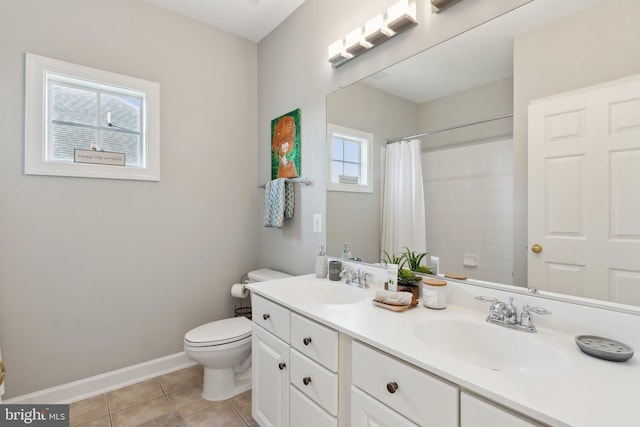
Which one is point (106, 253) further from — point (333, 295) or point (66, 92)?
point (333, 295)

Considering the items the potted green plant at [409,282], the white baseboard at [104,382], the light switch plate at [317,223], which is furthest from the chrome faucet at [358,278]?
the white baseboard at [104,382]

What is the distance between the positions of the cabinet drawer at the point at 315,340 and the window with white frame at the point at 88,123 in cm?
162

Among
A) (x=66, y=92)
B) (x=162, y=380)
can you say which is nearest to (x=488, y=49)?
(x=66, y=92)

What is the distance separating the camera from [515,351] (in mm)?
955

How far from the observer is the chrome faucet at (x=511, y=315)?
39.6 inches

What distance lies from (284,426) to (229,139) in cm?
210

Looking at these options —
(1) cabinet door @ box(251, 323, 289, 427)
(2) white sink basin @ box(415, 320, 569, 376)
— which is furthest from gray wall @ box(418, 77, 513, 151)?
(1) cabinet door @ box(251, 323, 289, 427)

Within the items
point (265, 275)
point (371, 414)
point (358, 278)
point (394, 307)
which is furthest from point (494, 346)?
point (265, 275)

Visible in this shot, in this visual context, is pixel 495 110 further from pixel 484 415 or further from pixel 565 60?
pixel 484 415

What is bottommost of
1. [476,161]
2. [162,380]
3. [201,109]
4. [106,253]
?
[162,380]

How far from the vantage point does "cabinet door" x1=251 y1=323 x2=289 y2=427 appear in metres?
1.35

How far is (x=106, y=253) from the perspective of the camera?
2014 mm

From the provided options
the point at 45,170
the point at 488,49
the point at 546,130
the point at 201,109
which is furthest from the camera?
the point at 201,109

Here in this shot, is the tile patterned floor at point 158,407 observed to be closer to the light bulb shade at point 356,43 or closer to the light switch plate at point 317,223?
the light switch plate at point 317,223
